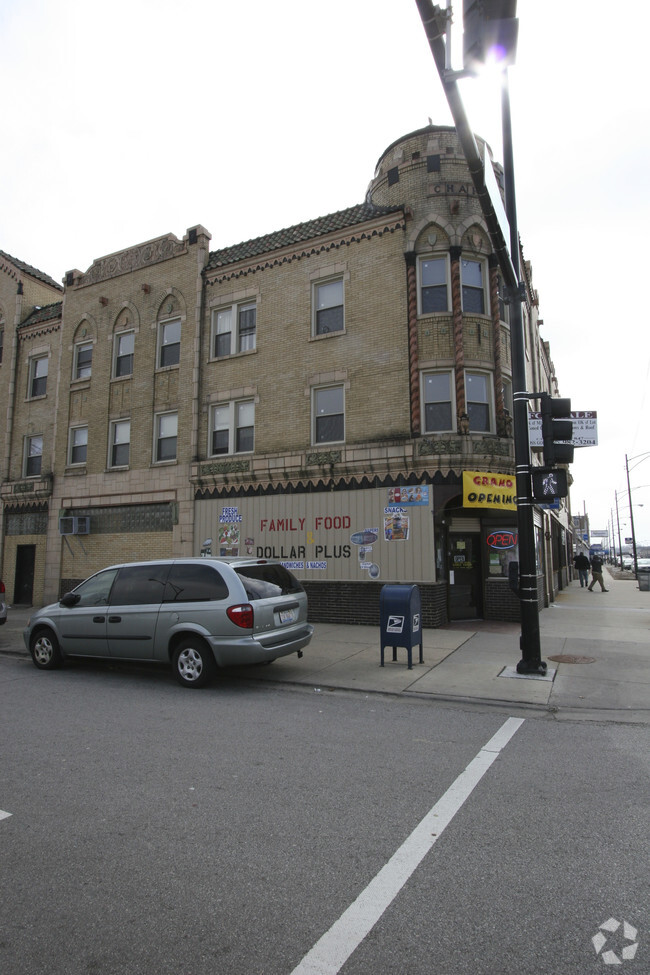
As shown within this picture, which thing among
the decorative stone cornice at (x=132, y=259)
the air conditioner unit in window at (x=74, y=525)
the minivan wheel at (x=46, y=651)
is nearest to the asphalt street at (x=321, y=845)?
the minivan wheel at (x=46, y=651)

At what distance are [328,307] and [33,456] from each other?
40.1ft

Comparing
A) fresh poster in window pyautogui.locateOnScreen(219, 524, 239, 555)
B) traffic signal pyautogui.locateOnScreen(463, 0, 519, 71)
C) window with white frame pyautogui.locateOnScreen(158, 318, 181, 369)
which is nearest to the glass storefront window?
fresh poster in window pyautogui.locateOnScreen(219, 524, 239, 555)

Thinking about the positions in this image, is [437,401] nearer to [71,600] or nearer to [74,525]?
[71,600]

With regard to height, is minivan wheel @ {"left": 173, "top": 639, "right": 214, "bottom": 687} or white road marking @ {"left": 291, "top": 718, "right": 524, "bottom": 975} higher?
minivan wheel @ {"left": 173, "top": 639, "right": 214, "bottom": 687}

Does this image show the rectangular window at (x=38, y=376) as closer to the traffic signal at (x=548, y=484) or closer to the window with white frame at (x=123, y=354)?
the window with white frame at (x=123, y=354)

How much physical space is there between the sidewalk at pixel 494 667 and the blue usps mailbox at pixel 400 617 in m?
0.43

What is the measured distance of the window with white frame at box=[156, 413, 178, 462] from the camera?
17969 mm

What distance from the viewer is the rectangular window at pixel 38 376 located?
2133cm

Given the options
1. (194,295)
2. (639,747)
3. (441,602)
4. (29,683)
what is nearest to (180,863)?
(639,747)

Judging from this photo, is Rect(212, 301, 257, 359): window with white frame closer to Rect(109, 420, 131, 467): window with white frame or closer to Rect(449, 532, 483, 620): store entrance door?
Rect(109, 420, 131, 467): window with white frame

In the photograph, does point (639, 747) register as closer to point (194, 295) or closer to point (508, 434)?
point (508, 434)

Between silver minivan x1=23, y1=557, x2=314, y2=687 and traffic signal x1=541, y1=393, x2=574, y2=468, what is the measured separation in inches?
171

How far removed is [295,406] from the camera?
51.9 feet

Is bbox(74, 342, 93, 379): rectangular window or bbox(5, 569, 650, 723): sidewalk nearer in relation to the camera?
bbox(5, 569, 650, 723): sidewalk
